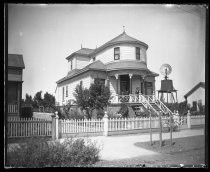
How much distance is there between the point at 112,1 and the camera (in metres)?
5.57

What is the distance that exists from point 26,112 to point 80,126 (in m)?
3.02

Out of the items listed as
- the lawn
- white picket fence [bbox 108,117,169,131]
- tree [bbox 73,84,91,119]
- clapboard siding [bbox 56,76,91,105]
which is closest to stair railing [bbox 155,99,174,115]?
white picket fence [bbox 108,117,169,131]

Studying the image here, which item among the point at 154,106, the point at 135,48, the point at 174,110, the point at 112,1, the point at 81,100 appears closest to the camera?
the point at 112,1

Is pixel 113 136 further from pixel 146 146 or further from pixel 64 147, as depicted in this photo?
pixel 64 147

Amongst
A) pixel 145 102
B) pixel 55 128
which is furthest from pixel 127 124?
pixel 145 102

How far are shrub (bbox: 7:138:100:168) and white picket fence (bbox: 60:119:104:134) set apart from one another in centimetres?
372

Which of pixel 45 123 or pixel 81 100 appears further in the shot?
pixel 81 100

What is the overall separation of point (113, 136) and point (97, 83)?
136 inches

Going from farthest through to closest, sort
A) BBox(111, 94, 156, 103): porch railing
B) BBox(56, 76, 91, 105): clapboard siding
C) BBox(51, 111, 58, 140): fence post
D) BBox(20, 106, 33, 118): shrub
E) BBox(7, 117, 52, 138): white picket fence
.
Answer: BBox(56, 76, 91, 105): clapboard siding
BBox(111, 94, 156, 103): porch railing
BBox(20, 106, 33, 118): shrub
BBox(51, 111, 58, 140): fence post
BBox(7, 117, 52, 138): white picket fence

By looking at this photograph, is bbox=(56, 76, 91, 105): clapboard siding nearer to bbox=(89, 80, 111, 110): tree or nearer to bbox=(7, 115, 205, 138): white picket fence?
bbox=(89, 80, 111, 110): tree

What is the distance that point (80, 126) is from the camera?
10.1 meters

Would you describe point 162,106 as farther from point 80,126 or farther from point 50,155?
point 50,155

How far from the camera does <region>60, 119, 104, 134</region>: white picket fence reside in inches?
392
